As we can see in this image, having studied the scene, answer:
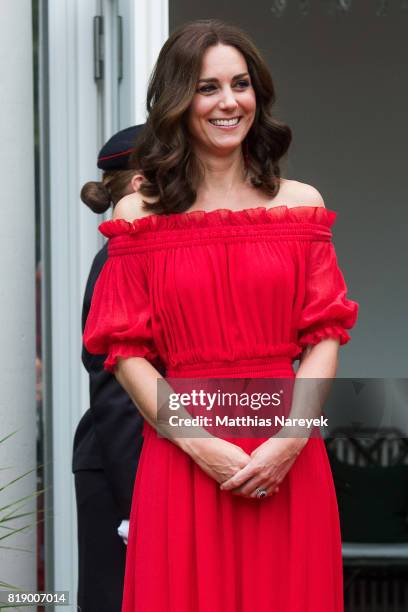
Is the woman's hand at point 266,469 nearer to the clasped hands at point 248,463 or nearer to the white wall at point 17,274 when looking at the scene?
the clasped hands at point 248,463

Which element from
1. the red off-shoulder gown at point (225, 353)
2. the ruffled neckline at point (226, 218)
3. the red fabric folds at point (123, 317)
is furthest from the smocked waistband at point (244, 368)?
the ruffled neckline at point (226, 218)

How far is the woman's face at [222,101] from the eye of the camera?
2.45m

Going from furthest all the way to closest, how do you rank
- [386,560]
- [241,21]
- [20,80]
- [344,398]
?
[241,21] → [344,398] → [386,560] → [20,80]

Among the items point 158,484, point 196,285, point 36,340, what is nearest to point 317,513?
point 158,484

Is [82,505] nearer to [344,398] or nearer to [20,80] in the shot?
[20,80]

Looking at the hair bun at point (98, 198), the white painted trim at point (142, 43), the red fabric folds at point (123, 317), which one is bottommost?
the red fabric folds at point (123, 317)

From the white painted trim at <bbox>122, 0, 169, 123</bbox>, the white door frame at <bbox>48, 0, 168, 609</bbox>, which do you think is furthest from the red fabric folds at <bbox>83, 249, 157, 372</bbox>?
the white door frame at <bbox>48, 0, 168, 609</bbox>

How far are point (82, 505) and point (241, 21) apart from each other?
377 centimetres

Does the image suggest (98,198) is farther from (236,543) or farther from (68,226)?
(236,543)

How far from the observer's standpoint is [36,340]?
3887 mm

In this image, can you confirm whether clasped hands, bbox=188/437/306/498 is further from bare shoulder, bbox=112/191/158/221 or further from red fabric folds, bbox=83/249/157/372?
bare shoulder, bbox=112/191/158/221

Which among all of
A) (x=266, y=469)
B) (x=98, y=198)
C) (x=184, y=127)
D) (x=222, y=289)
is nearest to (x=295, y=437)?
(x=266, y=469)

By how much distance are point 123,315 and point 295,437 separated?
0.42m

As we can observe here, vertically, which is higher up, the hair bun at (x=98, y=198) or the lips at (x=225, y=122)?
the hair bun at (x=98, y=198)
